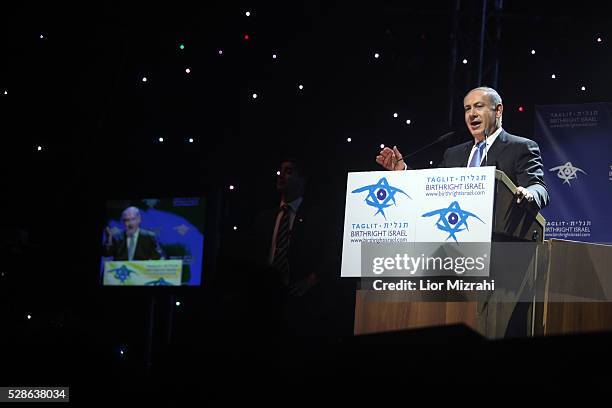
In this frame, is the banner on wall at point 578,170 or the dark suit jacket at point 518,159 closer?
the dark suit jacket at point 518,159

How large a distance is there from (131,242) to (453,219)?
4021 millimetres

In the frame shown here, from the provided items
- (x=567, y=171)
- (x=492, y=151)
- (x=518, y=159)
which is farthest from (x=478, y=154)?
(x=567, y=171)

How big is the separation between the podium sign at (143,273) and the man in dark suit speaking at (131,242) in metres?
0.05

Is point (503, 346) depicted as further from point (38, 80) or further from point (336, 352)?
point (38, 80)

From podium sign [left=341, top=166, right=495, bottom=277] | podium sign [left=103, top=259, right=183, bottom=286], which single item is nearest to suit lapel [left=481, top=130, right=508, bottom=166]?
podium sign [left=341, top=166, right=495, bottom=277]

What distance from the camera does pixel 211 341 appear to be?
190 cm

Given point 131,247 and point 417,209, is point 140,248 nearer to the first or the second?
point 131,247

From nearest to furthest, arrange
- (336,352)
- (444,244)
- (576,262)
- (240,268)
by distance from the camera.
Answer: (336,352) → (240,268) → (444,244) → (576,262)

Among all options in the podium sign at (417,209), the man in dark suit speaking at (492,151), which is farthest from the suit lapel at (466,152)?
the podium sign at (417,209)

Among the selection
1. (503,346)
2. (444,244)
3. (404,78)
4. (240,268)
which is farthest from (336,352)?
(404,78)

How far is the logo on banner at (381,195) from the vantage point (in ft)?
12.1

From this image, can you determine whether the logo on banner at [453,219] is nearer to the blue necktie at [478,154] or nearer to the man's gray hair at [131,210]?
the blue necktie at [478,154]

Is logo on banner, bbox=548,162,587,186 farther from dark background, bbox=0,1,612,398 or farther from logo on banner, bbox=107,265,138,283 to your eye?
logo on banner, bbox=107,265,138,283

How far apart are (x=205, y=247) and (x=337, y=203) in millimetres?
1072
